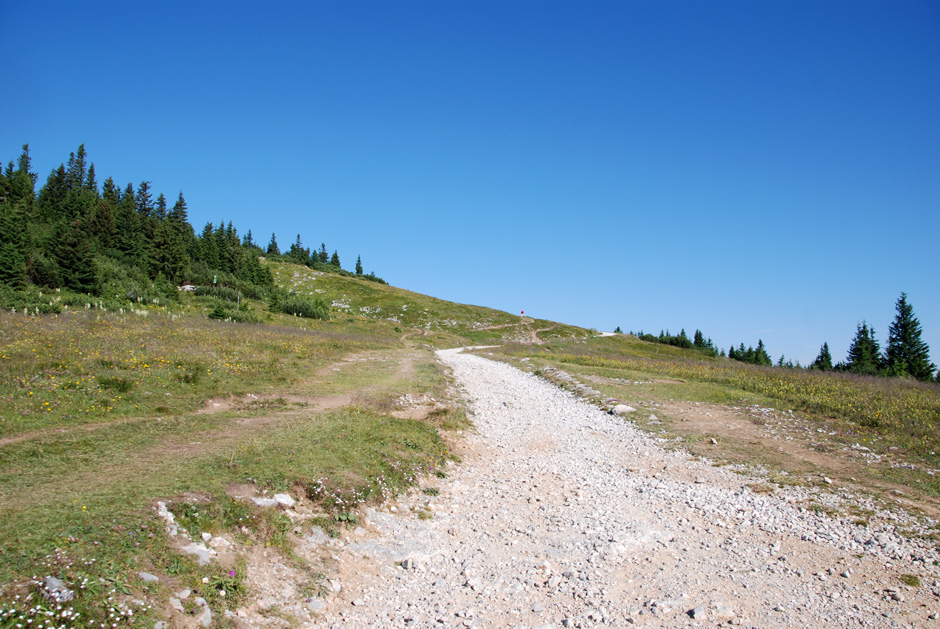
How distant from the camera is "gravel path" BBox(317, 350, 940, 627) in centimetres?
633

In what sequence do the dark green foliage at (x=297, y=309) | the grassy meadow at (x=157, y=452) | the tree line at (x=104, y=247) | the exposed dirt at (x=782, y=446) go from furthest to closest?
the dark green foliage at (x=297, y=309)
the tree line at (x=104, y=247)
the exposed dirt at (x=782, y=446)
the grassy meadow at (x=157, y=452)

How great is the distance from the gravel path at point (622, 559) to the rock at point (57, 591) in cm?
272

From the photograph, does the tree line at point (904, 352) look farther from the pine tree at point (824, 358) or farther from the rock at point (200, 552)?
the rock at point (200, 552)

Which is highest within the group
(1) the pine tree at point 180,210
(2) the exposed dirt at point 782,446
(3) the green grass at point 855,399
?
(1) the pine tree at point 180,210

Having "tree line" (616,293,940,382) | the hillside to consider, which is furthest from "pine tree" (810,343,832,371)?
the hillside

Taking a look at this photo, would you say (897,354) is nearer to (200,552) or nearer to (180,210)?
(200,552)

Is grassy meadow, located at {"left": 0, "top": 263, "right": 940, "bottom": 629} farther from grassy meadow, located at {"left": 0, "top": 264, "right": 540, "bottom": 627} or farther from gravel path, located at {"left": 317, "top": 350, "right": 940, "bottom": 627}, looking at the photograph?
gravel path, located at {"left": 317, "top": 350, "right": 940, "bottom": 627}

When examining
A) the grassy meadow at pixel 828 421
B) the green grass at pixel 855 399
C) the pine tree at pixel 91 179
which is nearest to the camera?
the grassy meadow at pixel 828 421

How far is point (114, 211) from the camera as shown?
9919 cm

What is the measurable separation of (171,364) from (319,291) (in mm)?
108259

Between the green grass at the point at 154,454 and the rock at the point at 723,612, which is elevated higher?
the green grass at the point at 154,454

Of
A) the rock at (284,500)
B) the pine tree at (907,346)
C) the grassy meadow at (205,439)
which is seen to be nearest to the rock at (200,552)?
the grassy meadow at (205,439)

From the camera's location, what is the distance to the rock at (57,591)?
190 inches

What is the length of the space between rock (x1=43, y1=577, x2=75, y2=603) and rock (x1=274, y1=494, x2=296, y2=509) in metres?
3.38
